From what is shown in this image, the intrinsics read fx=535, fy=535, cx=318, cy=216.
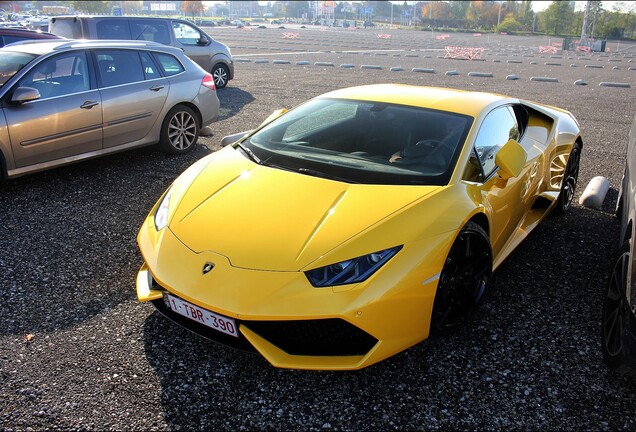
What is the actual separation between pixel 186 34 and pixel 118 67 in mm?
6959

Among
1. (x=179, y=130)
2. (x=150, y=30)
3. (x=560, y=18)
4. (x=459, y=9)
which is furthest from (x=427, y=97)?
(x=459, y=9)

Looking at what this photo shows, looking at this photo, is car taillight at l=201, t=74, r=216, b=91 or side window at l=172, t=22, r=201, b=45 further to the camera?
side window at l=172, t=22, r=201, b=45

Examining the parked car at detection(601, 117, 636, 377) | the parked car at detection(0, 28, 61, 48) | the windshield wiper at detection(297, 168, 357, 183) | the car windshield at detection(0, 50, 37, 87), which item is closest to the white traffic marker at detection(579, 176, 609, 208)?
the parked car at detection(601, 117, 636, 377)

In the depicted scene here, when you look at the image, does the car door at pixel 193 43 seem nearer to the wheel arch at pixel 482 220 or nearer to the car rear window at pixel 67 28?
the car rear window at pixel 67 28

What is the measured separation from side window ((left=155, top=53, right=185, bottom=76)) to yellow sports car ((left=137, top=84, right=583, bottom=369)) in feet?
10.5

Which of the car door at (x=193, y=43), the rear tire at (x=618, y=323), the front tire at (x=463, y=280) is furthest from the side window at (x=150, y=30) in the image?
the rear tire at (x=618, y=323)

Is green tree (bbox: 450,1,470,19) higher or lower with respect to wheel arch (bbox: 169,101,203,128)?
higher

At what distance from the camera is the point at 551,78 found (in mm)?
17062

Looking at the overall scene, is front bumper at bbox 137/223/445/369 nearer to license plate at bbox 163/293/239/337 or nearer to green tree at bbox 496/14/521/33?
license plate at bbox 163/293/239/337

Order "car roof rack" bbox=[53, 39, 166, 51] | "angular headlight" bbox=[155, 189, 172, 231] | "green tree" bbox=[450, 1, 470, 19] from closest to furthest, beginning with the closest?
"angular headlight" bbox=[155, 189, 172, 231], "car roof rack" bbox=[53, 39, 166, 51], "green tree" bbox=[450, 1, 470, 19]

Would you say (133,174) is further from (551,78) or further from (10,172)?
(551,78)

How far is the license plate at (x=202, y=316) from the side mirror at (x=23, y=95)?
3407mm

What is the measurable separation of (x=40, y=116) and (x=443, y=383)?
4.57 m

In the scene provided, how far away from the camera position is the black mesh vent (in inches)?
98.0
